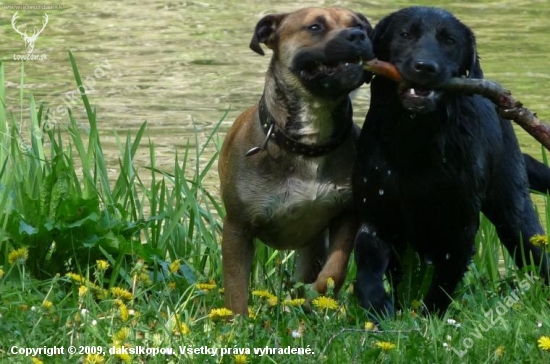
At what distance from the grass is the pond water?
1828 mm

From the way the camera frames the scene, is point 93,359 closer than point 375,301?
Yes

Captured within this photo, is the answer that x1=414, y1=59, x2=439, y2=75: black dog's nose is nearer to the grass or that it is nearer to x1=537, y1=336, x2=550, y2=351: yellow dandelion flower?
the grass

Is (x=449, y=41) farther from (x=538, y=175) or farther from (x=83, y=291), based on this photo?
(x=83, y=291)

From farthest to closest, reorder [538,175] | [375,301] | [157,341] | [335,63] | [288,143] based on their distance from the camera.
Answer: [538,175], [288,143], [335,63], [375,301], [157,341]

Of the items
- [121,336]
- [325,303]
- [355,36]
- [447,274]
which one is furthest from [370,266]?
[121,336]

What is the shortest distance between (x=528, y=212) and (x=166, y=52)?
7.49 metres

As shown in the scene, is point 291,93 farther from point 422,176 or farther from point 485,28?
point 485,28

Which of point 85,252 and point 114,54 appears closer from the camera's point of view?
point 85,252

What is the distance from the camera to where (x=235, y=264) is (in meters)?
5.63

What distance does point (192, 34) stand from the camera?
1405cm

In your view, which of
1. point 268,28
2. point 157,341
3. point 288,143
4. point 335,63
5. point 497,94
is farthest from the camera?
point 268,28

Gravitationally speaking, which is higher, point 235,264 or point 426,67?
point 426,67

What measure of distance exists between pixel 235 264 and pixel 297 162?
51cm

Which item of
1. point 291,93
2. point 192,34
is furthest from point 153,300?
point 192,34
